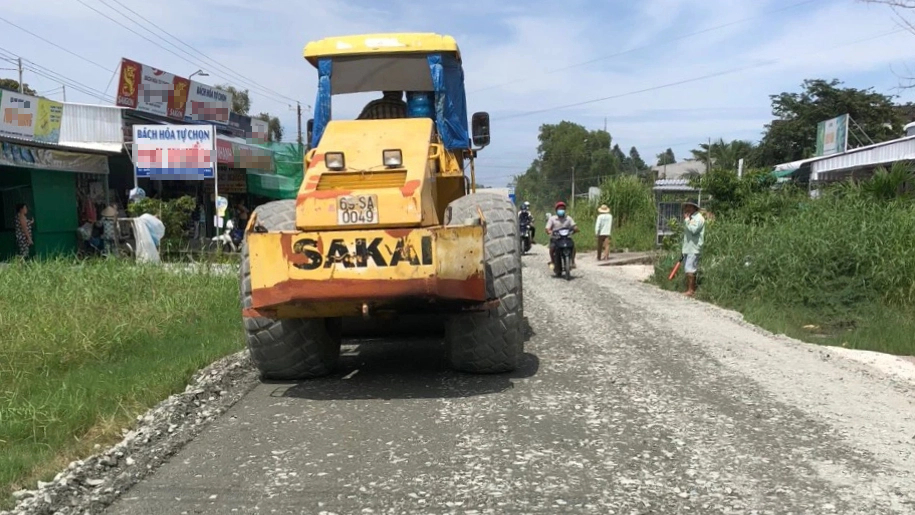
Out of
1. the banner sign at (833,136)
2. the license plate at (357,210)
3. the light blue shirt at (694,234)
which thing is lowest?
the light blue shirt at (694,234)

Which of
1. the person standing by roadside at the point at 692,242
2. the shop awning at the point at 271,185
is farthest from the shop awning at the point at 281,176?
the person standing by roadside at the point at 692,242

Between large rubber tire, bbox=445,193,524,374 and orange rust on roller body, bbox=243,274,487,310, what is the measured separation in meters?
0.61

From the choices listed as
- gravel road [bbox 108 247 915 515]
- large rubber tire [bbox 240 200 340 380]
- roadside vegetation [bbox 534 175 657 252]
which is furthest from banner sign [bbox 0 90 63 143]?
roadside vegetation [bbox 534 175 657 252]

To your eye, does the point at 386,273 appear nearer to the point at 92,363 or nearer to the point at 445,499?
the point at 445,499

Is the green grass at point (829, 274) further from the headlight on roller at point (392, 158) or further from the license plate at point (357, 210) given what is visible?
the license plate at point (357, 210)

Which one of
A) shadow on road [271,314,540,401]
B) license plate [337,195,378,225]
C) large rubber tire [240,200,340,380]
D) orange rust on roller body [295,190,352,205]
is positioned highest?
orange rust on roller body [295,190,352,205]

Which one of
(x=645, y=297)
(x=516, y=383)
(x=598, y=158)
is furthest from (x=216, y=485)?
(x=598, y=158)

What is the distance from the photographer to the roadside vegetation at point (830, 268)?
10156 mm

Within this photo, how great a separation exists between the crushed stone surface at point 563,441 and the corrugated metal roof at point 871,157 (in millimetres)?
12391

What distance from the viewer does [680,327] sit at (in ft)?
31.1

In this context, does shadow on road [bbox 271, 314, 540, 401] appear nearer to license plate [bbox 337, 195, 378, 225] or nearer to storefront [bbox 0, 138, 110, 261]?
license plate [bbox 337, 195, 378, 225]

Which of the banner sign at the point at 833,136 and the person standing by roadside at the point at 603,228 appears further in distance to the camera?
the banner sign at the point at 833,136

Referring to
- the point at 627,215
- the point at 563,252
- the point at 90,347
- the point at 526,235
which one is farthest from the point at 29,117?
the point at 627,215

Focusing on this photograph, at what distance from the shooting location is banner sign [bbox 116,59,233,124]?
2444 centimetres
